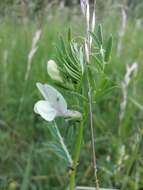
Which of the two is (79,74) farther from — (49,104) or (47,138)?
(47,138)

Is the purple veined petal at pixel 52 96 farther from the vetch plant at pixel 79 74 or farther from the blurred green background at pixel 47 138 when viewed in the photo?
the blurred green background at pixel 47 138

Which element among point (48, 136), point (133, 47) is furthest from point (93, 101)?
point (133, 47)

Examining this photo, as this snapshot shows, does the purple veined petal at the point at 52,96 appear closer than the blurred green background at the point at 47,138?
Yes

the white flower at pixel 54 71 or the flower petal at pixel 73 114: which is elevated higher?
the white flower at pixel 54 71

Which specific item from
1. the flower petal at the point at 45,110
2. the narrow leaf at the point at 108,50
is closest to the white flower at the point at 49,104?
the flower petal at the point at 45,110

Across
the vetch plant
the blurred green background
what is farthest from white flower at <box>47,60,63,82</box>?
the blurred green background

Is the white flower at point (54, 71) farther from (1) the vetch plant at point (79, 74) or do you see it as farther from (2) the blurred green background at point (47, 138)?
(2) the blurred green background at point (47, 138)

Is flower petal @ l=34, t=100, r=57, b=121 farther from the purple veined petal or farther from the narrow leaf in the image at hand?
the narrow leaf

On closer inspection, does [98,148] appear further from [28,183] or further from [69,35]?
[69,35]
